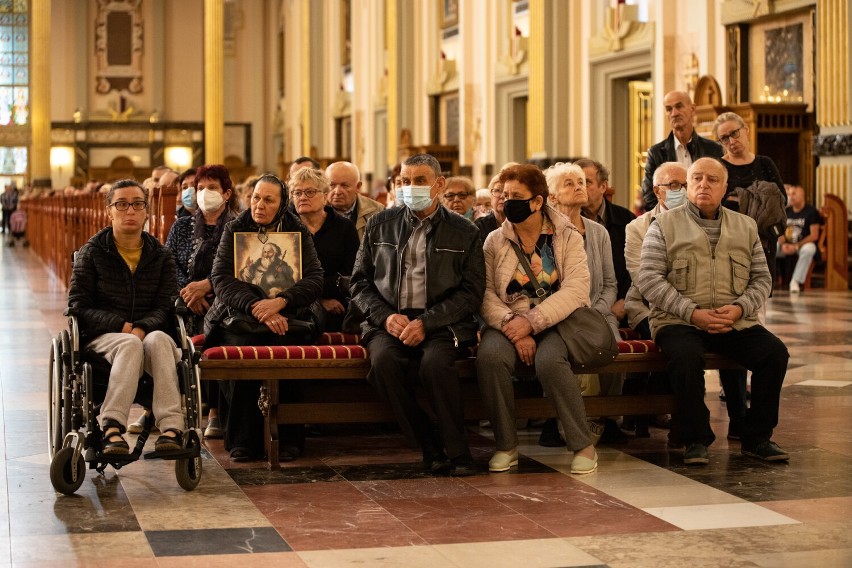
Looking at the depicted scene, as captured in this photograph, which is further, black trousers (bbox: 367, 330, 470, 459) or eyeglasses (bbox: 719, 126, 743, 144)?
eyeglasses (bbox: 719, 126, 743, 144)

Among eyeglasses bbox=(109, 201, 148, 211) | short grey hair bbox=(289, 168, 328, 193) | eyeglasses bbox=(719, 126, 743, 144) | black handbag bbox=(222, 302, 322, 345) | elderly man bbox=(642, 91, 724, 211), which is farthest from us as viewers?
elderly man bbox=(642, 91, 724, 211)

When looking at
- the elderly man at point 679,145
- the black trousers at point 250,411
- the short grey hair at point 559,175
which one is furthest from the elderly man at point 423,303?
the elderly man at point 679,145

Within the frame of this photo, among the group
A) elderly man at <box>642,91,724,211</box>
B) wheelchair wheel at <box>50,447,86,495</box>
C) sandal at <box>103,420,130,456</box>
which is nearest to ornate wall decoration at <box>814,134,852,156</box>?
elderly man at <box>642,91,724,211</box>

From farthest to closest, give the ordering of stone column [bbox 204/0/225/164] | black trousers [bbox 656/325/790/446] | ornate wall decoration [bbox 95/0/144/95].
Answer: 1. ornate wall decoration [bbox 95/0/144/95]
2. stone column [bbox 204/0/225/164]
3. black trousers [bbox 656/325/790/446]

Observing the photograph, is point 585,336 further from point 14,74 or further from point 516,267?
point 14,74

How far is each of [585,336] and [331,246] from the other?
161cm

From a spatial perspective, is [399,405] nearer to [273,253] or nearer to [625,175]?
[273,253]

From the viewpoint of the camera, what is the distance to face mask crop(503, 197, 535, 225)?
608cm

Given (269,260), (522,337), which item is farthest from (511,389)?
(269,260)

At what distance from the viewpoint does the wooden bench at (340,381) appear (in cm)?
599

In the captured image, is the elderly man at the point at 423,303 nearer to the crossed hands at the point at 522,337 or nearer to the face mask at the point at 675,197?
the crossed hands at the point at 522,337

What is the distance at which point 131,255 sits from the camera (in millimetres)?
6070

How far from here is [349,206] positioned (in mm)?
7668

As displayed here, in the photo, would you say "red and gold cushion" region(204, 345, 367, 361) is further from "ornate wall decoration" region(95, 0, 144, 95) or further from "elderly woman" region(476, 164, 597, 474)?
"ornate wall decoration" region(95, 0, 144, 95)
